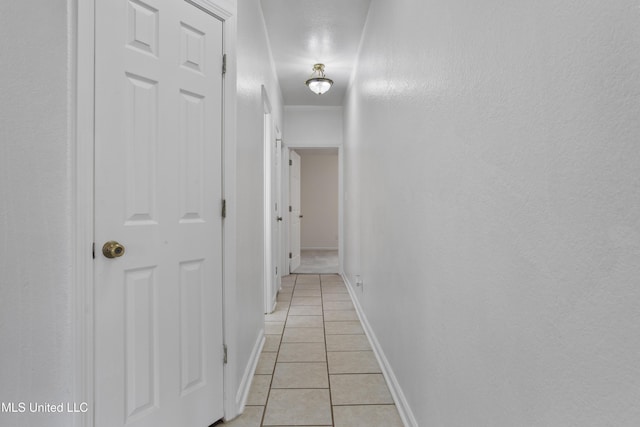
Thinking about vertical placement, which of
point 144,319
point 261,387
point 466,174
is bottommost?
point 261,387

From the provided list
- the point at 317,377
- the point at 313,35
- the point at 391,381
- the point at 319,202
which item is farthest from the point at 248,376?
the point at 319,202

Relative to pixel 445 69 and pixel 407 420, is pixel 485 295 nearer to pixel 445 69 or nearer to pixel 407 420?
pixel 445 69

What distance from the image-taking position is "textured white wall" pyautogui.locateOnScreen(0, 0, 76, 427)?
997 mm

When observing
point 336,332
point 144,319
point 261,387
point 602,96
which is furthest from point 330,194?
point 602,96

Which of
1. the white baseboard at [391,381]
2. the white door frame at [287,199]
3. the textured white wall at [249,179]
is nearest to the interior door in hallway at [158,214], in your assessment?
the textured white wall at [249,179]

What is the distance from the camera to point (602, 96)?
54 cm

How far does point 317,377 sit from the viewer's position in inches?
85.2

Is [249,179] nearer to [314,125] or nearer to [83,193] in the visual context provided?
[83,193]

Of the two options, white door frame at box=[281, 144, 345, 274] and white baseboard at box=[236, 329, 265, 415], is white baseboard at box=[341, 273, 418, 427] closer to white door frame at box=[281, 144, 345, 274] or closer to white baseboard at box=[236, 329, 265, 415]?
white baseboard at box=[236, 329, 265, 415]

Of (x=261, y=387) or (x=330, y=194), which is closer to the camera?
(x=261, y=387)

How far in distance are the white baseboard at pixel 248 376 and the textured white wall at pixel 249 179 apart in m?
0.06

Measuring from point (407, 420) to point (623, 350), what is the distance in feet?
4.54

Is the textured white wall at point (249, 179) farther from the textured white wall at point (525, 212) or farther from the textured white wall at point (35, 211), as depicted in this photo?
→ the textured white wall at point (525, 212)

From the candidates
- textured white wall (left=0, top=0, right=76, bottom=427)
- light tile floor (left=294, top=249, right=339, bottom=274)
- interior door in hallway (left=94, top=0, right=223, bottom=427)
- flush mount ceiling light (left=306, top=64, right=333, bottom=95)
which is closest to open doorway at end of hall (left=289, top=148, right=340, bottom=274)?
light tile floor (left=294, top=249, right=339, bottom=274)
